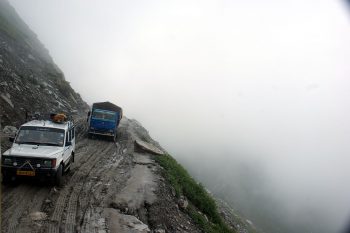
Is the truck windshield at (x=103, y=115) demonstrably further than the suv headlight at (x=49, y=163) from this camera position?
Yes

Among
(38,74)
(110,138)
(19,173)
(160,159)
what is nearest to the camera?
(19,173)

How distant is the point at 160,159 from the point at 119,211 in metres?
9.88

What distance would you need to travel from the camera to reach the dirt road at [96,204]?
11.1 meters

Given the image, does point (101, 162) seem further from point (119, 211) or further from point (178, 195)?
point (119, 211)

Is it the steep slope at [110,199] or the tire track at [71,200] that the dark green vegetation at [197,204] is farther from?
the tire track at [71,200]

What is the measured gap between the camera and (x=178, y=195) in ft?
54.6

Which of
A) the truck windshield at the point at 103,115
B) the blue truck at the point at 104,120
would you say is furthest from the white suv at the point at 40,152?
the truck windshield at the point at 103,115

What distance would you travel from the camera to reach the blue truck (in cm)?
3130

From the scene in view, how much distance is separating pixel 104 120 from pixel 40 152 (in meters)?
18.5

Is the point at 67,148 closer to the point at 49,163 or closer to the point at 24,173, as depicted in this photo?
the point at 49,163

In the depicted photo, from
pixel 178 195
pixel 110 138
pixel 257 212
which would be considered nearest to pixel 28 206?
pixel 178 195

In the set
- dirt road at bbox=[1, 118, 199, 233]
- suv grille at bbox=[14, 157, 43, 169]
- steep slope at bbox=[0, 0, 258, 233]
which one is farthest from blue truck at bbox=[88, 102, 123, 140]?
suv grille at bbox=[14, 157, 43, 169]

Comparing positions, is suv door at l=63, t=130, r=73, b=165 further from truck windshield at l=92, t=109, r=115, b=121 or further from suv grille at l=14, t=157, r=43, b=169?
truck windshield at l=92, t=109, r=115, b=121

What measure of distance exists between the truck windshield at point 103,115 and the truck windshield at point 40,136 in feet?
55.9
